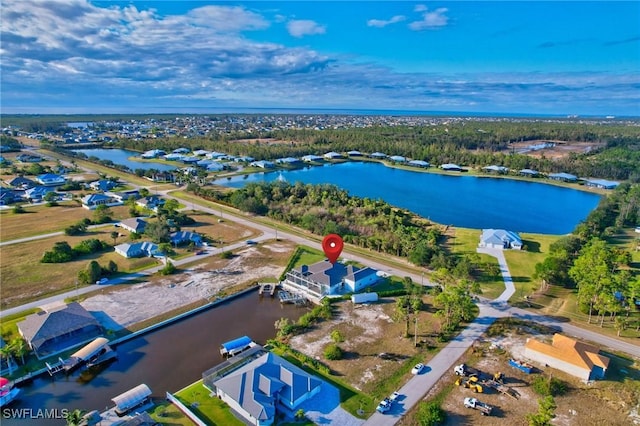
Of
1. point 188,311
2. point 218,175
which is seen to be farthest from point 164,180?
point 188,311

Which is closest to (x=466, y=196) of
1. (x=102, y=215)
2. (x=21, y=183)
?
(x=102, y=215)

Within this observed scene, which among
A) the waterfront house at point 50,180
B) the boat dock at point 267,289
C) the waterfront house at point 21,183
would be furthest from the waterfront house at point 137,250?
the waterfront house at point 50,180

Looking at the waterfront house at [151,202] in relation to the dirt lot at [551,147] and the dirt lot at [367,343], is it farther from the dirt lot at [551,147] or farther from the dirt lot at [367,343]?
the dirt lot at [551,147]

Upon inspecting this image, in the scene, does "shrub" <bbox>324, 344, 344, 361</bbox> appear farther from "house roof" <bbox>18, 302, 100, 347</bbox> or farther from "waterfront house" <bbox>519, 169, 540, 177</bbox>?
"waterfront house" <bbox>519, 169, 540, 177</bbox>

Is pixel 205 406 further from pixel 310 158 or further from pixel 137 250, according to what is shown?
pixel 310 158

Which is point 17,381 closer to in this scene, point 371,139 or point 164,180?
point 164,180

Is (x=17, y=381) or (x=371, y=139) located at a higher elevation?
(x=371, y=139)
